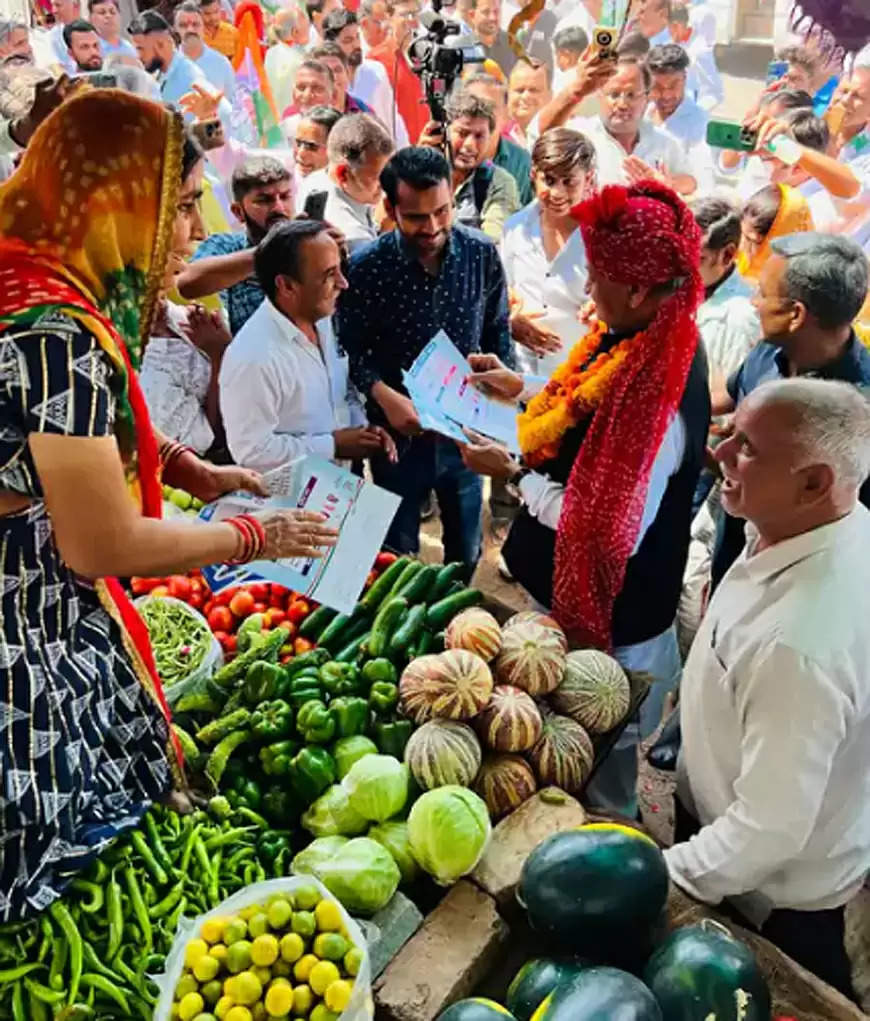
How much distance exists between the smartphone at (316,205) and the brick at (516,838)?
95.5 inches

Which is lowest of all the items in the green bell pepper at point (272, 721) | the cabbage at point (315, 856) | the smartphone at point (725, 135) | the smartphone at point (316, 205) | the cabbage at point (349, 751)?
the cabbage at point (315, 856)

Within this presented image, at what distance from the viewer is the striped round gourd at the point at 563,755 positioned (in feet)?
7.30

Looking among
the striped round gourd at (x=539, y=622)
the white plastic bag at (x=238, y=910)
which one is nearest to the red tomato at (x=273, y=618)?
the striped round gourd at (x=539, y=622)

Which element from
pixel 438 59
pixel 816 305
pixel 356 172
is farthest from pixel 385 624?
pixel 438 59

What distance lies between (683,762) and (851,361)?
4.35 feet

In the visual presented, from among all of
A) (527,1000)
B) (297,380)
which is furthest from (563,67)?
(527,1000)

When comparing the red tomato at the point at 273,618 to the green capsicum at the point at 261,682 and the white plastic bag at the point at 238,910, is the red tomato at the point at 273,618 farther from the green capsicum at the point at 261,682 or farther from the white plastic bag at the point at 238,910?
the white plastic bag at the point at 238,910

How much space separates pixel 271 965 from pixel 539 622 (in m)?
1.20

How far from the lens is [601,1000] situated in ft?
4.57

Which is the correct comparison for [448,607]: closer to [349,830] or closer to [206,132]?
[349,830]

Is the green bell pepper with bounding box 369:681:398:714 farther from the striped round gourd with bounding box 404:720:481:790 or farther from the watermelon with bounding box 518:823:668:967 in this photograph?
the watermelon with bounding box 518:823:668:967

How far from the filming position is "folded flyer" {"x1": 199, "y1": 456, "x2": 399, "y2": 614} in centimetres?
246

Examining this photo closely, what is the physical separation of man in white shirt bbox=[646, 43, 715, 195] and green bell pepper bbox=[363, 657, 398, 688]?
16.6ft

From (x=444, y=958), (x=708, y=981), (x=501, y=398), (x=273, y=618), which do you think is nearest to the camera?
(x=708, y=981)
